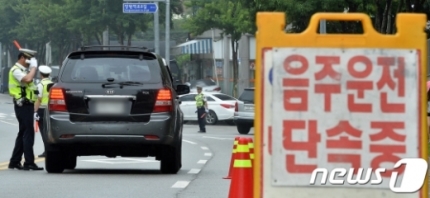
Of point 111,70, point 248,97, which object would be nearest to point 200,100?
point 248,97

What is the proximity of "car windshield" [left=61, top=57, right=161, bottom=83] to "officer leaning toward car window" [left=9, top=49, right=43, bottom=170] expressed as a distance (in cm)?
98

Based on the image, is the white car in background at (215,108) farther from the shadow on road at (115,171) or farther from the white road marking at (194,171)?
A: the shadow on road at (115,171)

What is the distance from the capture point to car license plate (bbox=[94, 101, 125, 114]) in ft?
44.8

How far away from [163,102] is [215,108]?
2875 centimetres

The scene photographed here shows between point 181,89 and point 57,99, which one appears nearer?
point 57,99

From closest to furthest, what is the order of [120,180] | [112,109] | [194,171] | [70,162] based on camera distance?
[120,180]
[112,109]
[70,162]
[194,171]

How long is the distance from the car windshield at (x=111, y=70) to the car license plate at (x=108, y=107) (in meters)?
0.34

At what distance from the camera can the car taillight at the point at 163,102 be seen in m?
13.8

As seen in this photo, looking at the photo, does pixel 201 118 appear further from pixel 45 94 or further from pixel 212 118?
pixel 45 94

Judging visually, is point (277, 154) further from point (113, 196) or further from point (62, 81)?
point (62, 81)

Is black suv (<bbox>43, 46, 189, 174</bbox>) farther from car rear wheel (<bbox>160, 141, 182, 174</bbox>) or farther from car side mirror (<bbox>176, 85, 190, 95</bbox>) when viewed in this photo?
car side mirror (<bbox>176, 85, 190, 95</bbox>)

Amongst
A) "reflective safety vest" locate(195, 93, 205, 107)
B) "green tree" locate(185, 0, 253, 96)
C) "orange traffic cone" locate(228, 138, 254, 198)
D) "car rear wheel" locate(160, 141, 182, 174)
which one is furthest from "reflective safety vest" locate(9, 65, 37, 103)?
"green tree" locate(185, 0, 253, 96)
